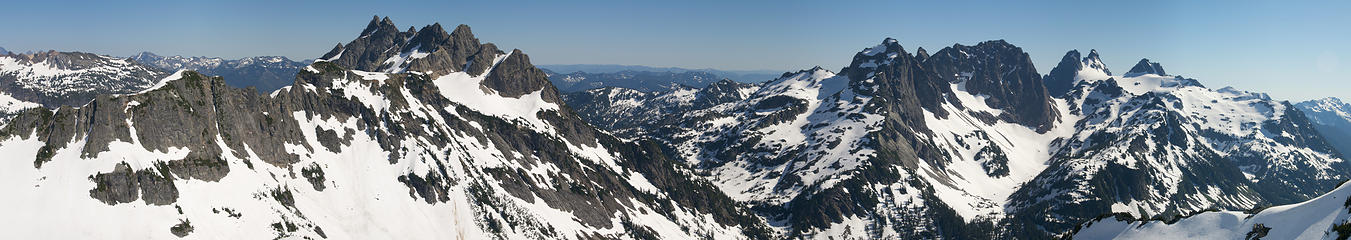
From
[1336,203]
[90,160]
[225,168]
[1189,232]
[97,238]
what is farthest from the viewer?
[225,168]

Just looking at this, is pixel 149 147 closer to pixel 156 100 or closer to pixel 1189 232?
pixel 156 100

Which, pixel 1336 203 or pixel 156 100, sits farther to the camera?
pixel 156 100

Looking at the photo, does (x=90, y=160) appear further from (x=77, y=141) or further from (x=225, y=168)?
(x=225, y=168)

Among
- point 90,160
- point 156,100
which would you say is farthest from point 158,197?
point 156,100

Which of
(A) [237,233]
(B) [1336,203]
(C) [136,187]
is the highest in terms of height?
(B) [1336,203]

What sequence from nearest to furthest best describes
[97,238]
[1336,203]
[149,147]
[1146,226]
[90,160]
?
[1336,203] < [1146,226] < [97,238] < [90,160] < [149,147]

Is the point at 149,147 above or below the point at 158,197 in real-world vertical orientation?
above
